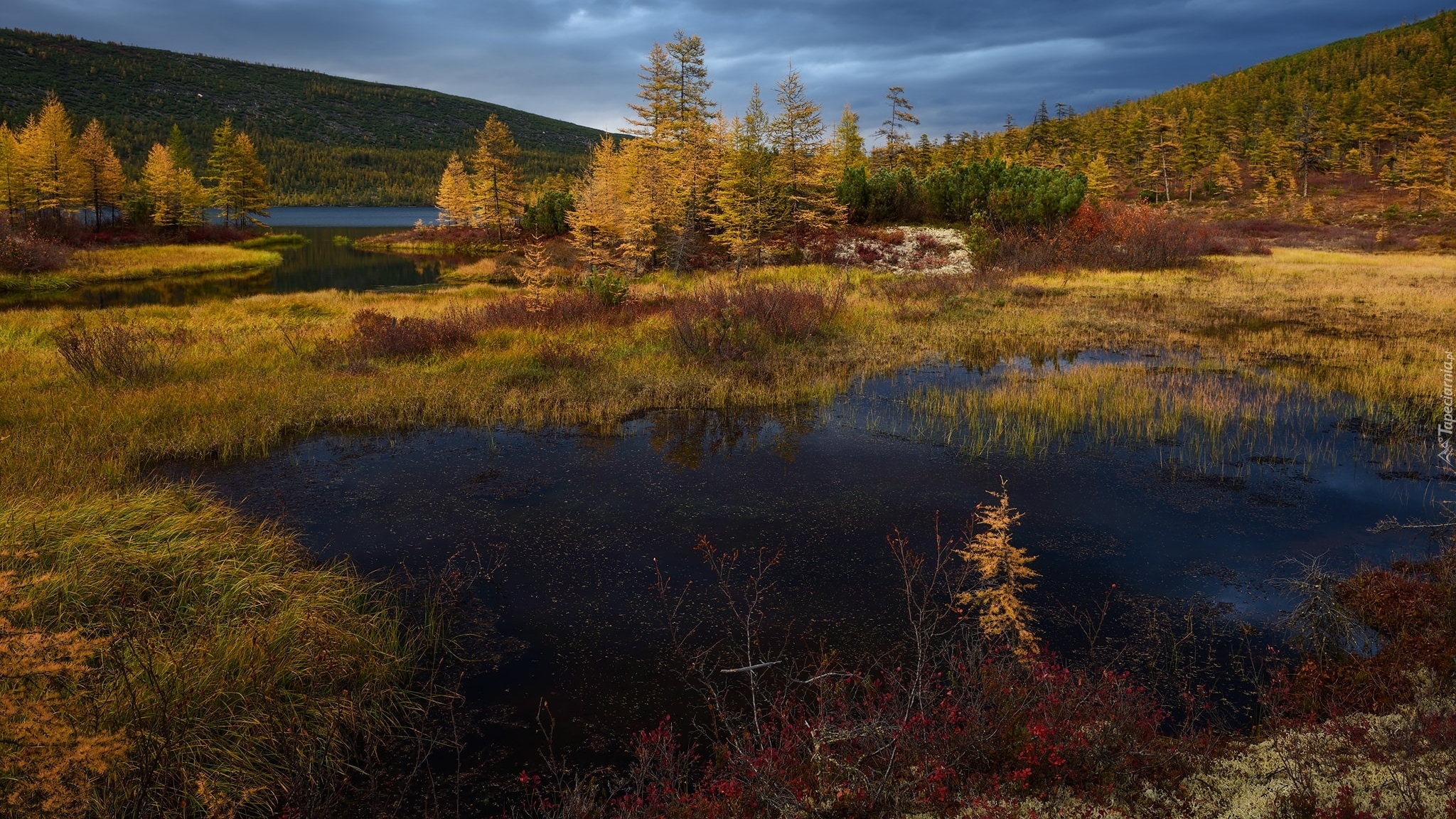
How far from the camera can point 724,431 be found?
1127cm

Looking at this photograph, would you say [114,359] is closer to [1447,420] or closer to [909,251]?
[1447,420]

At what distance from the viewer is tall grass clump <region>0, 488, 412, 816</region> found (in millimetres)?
3455

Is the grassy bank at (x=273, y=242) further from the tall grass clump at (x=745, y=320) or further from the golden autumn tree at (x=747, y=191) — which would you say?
the tall grass clump at (x=745, y=320)

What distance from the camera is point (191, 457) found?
9391 millimetres

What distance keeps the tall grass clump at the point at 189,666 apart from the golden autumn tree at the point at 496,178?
57.2 m

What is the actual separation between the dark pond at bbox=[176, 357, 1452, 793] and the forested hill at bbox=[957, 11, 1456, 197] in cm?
8028

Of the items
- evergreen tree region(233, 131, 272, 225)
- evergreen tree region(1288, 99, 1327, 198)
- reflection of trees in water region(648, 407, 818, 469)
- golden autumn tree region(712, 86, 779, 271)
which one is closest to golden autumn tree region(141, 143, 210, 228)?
evergreen tree region(233, 131, 272, 225)

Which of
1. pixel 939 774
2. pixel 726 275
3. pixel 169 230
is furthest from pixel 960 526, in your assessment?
pixel 169 230

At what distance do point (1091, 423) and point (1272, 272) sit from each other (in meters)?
22.6

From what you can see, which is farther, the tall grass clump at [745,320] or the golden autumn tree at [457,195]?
the golden autumn tree at [457,195]

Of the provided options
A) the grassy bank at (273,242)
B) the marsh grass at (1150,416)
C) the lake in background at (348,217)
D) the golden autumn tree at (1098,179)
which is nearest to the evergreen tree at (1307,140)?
the golden autumn tree at (1098,179)

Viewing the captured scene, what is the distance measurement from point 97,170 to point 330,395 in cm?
5745

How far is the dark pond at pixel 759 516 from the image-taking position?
568 centimetres

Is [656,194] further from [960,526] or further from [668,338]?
[960,526]
